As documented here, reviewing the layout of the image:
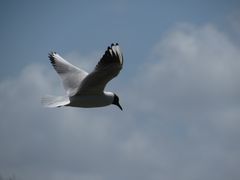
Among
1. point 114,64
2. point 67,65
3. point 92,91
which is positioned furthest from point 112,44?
point 67,65

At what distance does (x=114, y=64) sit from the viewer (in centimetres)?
1315

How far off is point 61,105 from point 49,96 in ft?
2.40

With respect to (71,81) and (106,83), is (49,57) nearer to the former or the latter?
(71,81)

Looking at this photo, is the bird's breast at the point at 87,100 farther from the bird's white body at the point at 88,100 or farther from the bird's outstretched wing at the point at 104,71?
the bird's outstretched wing at the point at 104,71

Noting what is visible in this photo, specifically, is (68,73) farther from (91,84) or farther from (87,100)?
(91,84)

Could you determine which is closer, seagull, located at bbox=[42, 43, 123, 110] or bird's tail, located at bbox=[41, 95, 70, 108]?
seagull, located at bbox=[42, 43, 123, 110]

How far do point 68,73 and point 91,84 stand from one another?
1740 mm

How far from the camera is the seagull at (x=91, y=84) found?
1311cm

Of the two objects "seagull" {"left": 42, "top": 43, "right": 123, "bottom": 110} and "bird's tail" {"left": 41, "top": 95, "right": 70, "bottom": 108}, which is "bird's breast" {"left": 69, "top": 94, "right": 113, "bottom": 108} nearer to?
"seagull" {"left": 42, "top": 43, "right": 123, "bottom": 110}

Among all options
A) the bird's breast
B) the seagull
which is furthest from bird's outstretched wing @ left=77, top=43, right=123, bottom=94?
the bird's breast

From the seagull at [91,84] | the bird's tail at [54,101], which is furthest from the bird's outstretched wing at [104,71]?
the bird's tail at [54,101]

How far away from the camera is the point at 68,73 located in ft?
50.4

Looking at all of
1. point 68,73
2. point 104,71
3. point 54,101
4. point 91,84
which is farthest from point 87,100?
point 68,73

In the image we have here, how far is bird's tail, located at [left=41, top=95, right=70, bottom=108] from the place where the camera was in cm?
1359
